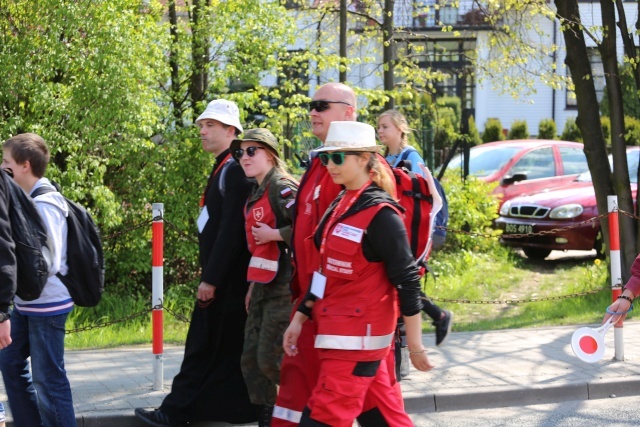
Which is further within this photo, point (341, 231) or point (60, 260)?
point (60, 260)

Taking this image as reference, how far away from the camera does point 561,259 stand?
14.6 m

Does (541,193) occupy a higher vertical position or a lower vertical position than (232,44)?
lower

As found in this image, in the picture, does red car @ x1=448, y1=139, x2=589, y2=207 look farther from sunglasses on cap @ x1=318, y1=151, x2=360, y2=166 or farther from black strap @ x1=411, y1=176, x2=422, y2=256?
sunglasses on cap @ x1=318, y1=151, x2=360, y2=166

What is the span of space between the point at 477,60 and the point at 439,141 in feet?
12.0

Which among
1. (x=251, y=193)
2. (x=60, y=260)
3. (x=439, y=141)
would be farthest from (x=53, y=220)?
(x=439, y=141)

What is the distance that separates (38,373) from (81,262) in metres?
0.63

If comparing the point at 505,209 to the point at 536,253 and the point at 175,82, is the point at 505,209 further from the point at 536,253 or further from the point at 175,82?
the point at 175,82

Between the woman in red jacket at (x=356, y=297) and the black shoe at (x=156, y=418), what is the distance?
1.97 m

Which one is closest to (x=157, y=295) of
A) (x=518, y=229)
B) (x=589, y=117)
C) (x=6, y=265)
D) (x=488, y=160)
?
(x=6, y=265)

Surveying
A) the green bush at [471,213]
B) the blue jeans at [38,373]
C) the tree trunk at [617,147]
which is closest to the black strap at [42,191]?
the blue jeans at [38,373]

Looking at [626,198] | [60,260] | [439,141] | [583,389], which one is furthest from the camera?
[439,141]

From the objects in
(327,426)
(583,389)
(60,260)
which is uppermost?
(60,260)

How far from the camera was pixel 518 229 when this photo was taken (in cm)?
1405

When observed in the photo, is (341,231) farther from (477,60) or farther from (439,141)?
(439,141)
